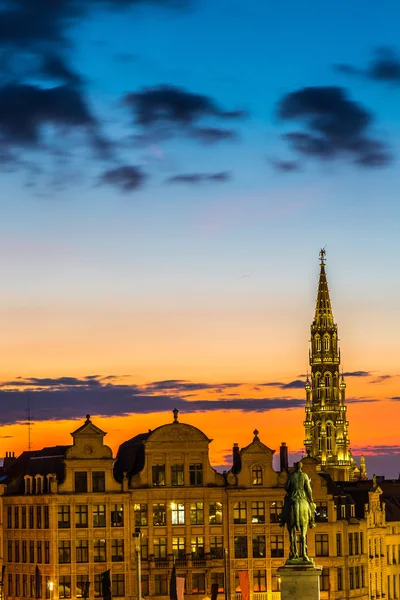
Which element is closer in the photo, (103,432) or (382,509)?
(103,432)

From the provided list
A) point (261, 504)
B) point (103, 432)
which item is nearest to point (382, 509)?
point (261, 504)

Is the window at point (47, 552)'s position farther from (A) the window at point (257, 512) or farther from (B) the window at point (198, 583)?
(A) the window at point (257, 512)

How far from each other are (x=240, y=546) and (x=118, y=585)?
34.1ft

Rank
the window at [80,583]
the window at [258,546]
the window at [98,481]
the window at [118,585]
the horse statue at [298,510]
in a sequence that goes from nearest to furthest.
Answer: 1. the horse statue at [298,510]
2. the window at [80,583]
3. the window at [118,585]
4. the window at [98,481]
5. the window at [258,546]

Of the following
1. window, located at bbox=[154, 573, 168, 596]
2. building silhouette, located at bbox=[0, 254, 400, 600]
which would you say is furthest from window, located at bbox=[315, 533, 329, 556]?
window, located at bbox=[154, 573, 168, 596]

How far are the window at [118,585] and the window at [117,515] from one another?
386cm

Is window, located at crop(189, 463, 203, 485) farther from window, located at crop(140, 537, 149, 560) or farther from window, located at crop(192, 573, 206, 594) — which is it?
window, located at crop(192, 573, 206, 594)

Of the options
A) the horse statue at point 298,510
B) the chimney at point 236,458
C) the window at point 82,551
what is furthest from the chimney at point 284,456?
the horse statue at point 298,510

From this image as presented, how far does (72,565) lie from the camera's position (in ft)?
425

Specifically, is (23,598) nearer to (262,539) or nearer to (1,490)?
(1,490)

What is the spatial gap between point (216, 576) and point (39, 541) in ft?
45.9

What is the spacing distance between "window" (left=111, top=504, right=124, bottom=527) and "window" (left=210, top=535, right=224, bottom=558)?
7.44 m

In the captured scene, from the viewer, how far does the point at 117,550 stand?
131125 mm

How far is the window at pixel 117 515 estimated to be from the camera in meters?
131
